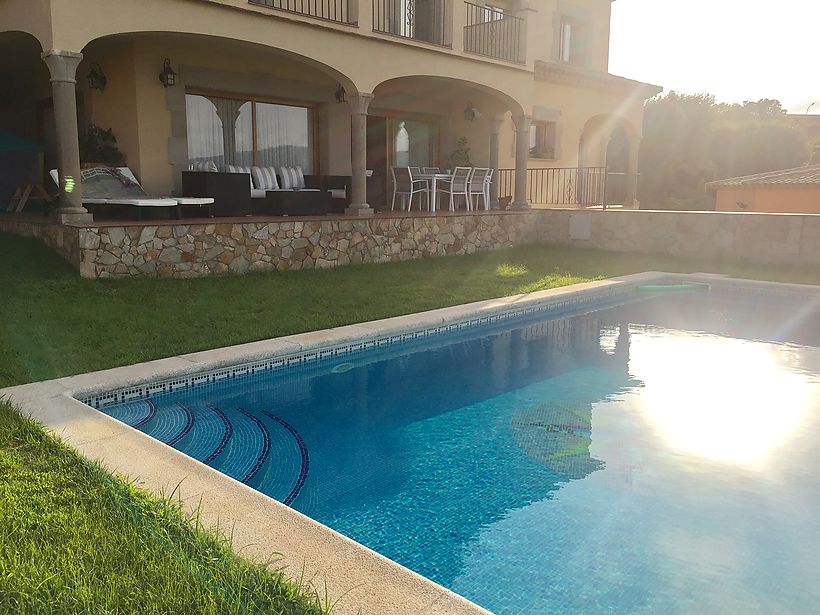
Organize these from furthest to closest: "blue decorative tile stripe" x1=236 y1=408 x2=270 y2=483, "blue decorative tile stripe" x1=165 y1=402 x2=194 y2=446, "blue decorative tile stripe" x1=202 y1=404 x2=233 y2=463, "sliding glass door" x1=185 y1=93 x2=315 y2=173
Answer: "sliding glass door" x1=185 y1=93 x2=315 y2=173
"blue decorative tile stripe" x1=165 y1=402 x2=194 y2=446
"blue decorative tile stripe" x1=202 y1=404 x2=233 y2=463
"blue decorative tile stripe" x1=236 y1=408 x2=270 y2=483

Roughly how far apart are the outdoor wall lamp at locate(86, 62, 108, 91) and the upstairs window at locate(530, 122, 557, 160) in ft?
32.6

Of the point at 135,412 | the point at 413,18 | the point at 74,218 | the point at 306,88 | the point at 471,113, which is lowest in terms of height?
the point at 135,412

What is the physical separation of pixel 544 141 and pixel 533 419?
13.3 metres

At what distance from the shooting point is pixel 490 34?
49.0 feet

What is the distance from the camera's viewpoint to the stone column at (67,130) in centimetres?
764

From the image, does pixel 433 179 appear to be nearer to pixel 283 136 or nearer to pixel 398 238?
pixel 398 238

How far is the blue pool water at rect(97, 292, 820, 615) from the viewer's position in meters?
3.03

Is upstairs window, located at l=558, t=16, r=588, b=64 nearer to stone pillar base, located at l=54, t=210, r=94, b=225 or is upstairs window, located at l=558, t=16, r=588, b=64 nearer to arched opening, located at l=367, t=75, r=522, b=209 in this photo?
arched opening, located at l=367, t=75, r=522, b=209

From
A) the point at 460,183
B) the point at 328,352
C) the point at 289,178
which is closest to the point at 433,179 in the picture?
the point at 460,183

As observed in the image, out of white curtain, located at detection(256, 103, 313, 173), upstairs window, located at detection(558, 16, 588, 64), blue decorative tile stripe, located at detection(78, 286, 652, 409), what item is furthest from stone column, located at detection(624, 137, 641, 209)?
blue decorative tile stripe, located at detection(78, 286, 652, 409)

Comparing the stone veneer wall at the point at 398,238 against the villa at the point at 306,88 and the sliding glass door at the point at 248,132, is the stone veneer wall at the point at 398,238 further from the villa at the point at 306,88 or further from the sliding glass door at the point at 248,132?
the sliding glass door at the point at 248,132

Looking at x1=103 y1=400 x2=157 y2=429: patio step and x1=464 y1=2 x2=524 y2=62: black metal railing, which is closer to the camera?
x1=103 y1=400 x2=157 y2=429: patio step

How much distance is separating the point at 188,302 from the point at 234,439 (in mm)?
3213

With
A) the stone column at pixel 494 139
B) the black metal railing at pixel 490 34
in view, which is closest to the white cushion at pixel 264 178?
the stone column at pixel 494 139
